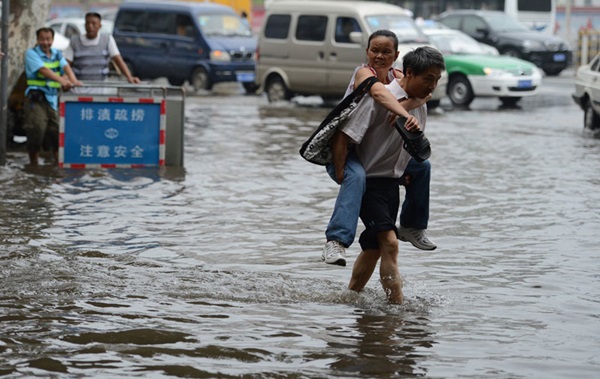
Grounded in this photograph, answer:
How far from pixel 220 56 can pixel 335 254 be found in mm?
20847

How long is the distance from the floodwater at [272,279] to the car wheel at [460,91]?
10172 millimetres

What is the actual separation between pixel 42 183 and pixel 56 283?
5148mm

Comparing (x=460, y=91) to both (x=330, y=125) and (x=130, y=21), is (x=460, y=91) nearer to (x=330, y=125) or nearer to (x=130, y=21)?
(x=130, y=21)

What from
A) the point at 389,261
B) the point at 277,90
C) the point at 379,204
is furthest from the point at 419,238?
the point at 277,90

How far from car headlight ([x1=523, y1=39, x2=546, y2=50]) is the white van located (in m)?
9.24

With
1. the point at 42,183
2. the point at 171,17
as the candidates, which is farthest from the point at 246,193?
the point at 171,17

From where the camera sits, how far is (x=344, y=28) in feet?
81.3

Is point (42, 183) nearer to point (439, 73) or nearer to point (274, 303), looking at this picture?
point (274, 303)

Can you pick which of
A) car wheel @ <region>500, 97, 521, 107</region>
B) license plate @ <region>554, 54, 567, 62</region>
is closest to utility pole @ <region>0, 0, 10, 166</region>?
car wheel @ <region>500, 97, 521, 107</region>

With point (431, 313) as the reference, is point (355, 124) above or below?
above

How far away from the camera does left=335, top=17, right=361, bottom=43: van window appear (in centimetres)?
2469

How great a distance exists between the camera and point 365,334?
7.15 meters

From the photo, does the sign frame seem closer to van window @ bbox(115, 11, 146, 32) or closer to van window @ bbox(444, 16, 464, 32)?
van window @ bbox(115, 11, 146, 32)

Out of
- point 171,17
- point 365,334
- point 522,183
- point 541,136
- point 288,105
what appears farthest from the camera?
point 171,17
